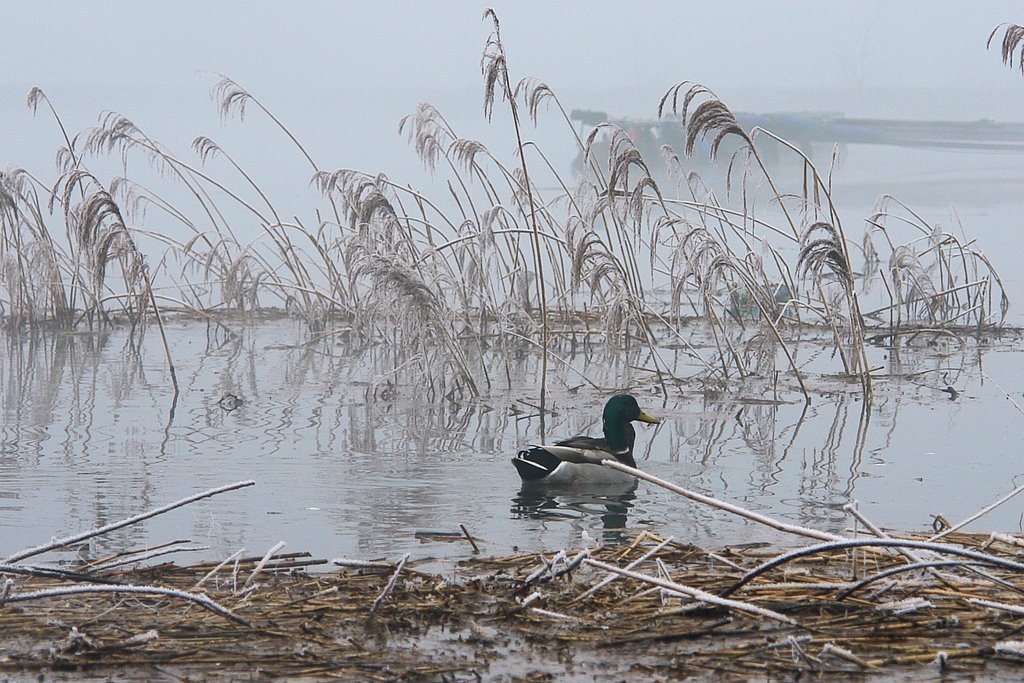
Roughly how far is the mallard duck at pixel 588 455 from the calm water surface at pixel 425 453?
0.54ft

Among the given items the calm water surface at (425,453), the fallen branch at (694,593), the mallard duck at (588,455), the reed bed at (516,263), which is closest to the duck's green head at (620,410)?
the mallard duck at (588,455)

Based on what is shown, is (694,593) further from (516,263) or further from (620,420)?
(516,263)

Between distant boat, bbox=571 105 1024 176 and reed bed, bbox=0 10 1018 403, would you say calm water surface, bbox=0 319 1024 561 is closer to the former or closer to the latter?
reed bed, bbox=0 10 1018 403

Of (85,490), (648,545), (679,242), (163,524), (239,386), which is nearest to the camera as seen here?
(648,545)

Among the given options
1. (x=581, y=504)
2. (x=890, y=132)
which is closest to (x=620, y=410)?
(x=581, y=504)

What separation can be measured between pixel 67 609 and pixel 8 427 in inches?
199

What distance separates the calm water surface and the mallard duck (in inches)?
6.5

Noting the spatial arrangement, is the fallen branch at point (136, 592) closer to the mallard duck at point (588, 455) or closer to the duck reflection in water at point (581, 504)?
the duck reflection in water at point (581, 504)

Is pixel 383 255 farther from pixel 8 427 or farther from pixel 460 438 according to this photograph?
pixel 8 427

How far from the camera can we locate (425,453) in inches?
348

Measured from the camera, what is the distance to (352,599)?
5098 millimetres

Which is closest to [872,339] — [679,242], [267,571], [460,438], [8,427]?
[679,242]

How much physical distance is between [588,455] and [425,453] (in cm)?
119

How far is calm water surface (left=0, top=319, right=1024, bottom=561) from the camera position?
7000 millimetres
